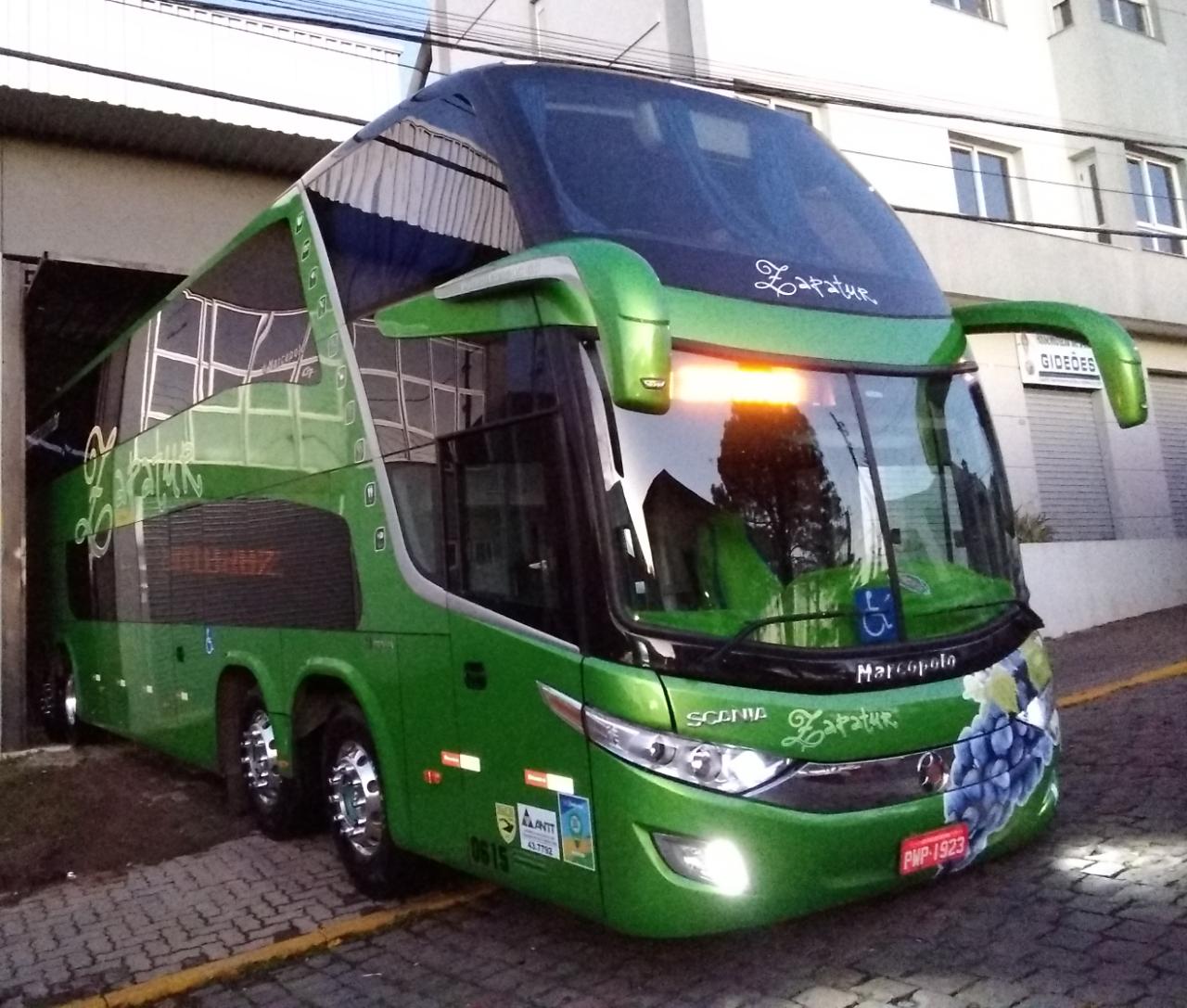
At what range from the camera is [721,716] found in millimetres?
4016

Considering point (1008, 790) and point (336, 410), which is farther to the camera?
point (336, 410)

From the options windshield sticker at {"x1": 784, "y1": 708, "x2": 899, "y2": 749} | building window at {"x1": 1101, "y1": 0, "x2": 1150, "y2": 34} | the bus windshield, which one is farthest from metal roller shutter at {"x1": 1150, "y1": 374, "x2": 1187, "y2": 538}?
windshield sticker at {"x1": 784, "y1": 708, "x2": 899, "y2": 749}

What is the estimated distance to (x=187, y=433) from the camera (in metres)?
7.67

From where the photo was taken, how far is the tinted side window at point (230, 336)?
6.30 metres

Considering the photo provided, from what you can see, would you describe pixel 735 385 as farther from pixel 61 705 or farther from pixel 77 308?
pixel 77 308

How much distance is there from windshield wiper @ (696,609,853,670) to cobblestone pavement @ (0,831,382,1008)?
105 inches

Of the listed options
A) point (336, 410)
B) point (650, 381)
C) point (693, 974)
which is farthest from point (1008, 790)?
point (336, 410)

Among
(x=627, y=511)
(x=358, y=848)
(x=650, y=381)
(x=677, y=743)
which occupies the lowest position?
(x=358, y=848)

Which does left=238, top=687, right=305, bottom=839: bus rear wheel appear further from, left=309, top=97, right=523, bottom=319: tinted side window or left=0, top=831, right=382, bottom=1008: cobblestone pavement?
left=309, top=97, right=523, bottom=319: tinted side window

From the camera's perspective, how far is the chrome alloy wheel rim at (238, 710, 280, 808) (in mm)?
6812

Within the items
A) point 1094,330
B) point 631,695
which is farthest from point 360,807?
point 1094,330

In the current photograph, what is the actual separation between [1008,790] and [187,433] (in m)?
5.72

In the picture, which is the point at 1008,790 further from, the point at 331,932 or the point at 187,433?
the point at 187,433

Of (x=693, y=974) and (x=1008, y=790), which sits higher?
(x=1008, y=790)
